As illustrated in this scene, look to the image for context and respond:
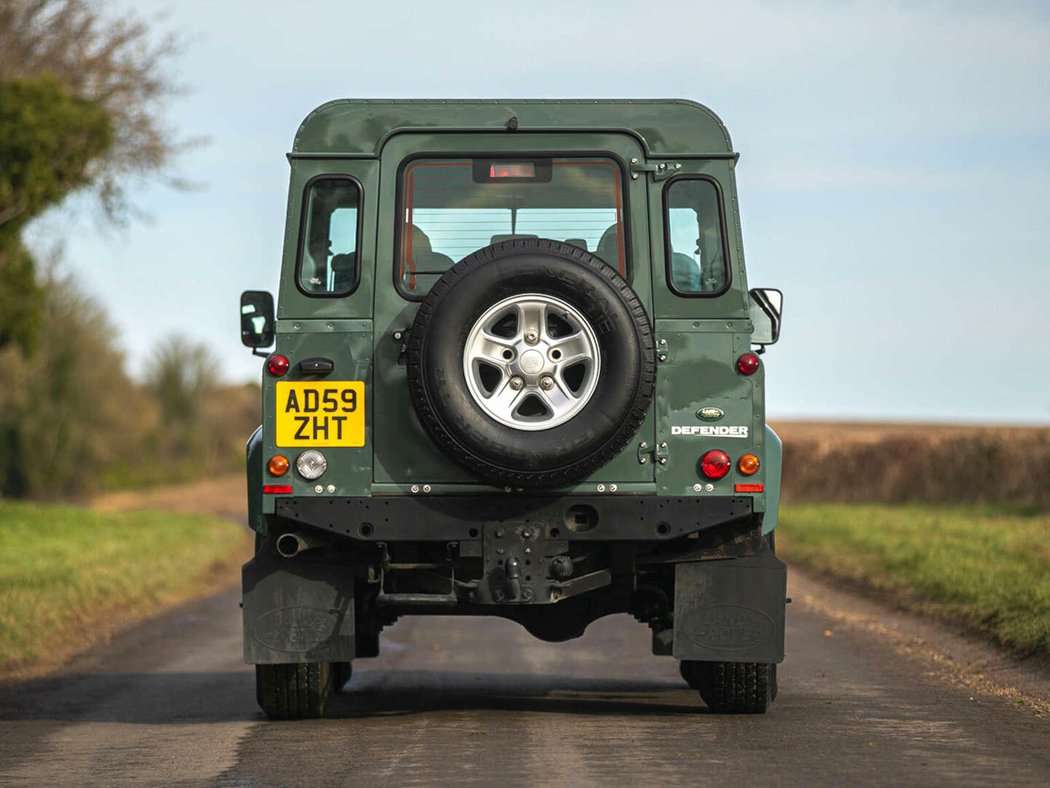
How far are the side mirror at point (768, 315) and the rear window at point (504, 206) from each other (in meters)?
0.82

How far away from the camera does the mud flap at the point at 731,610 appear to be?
897cm

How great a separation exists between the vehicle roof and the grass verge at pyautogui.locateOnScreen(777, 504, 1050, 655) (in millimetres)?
4900

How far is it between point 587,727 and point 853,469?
31.9 meters

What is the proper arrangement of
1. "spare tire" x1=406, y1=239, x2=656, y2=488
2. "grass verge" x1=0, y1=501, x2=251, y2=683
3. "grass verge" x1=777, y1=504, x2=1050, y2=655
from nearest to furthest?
"spare tire" x1=406, y1=239, x2=656, y2=488 → "grass verge" x1=777, y1=504, x2=1050, y2=655 → "grass verge" x1=0, y1=501, x2=251, y2=683

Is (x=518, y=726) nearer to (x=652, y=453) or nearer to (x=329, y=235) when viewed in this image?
(x=652, y=453)

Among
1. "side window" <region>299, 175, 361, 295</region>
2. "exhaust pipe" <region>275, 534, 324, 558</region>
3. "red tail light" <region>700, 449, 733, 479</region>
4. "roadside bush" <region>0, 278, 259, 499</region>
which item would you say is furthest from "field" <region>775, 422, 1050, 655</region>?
"roadside bush" <region>0, 278, 259, 499</region>

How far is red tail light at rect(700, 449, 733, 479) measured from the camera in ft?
28.6

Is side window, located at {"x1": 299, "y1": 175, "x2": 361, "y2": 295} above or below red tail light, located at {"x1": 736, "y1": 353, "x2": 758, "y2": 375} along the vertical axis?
above

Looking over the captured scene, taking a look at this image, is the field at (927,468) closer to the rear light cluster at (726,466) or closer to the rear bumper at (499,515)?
the rear light cluster at (726,466)

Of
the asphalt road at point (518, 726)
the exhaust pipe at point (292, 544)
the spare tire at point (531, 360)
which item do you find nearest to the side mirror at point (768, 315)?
the spare tire at point (531, 360)

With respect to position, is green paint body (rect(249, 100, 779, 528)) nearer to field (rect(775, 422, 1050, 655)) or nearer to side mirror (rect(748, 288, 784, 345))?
side mirror (rect(748, 288, 784, 345))

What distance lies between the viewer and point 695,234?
29.4 ft

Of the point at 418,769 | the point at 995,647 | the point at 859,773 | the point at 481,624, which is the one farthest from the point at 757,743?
the point at 481,624

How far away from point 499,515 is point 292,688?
1.68 m
